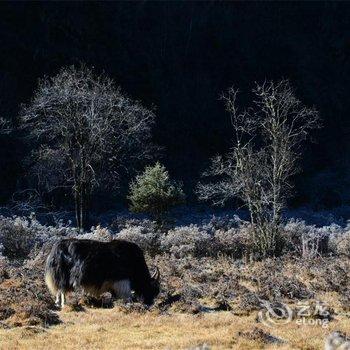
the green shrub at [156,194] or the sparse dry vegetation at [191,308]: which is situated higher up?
the green shrub at [156,194]

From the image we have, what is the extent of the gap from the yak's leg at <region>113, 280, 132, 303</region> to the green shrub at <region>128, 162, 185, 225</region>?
47.6 feet

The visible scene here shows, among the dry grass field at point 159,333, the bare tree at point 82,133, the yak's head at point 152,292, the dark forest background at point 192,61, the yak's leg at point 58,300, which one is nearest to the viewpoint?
the dry grass field at point 159,333

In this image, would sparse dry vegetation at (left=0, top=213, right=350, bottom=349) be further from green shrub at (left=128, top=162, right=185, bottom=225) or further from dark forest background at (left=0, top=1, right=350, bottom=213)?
dark forest background at (left=0, top=1, right=350, bottom=213)

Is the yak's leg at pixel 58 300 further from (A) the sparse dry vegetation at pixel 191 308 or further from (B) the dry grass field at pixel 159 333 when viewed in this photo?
(B) the dry grass field at pixel 159 333

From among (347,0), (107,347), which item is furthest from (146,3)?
(107,347)

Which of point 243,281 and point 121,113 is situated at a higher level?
point 121,113

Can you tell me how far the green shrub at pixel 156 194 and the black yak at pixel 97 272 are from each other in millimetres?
14282

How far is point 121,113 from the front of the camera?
27.7m

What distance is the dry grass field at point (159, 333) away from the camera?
7.82 meters

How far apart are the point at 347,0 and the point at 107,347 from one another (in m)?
50.2

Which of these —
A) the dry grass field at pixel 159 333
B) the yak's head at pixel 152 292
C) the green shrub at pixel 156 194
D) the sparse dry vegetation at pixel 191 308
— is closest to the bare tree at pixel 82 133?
the green shrub at pixel 156 194

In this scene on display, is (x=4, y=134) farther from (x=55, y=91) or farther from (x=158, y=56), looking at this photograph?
(x=158, y=56)

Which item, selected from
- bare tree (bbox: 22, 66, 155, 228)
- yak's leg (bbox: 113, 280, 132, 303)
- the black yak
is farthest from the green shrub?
yak's leg (bbox: 113, 280, 132, 303)

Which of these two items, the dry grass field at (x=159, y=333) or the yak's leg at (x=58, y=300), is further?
the yak's leg at (x=58, y=300)
